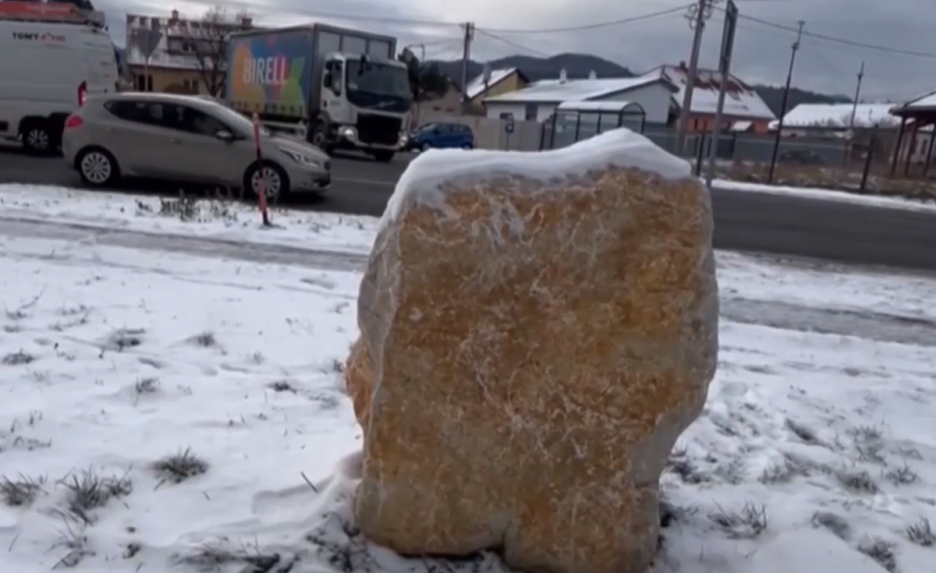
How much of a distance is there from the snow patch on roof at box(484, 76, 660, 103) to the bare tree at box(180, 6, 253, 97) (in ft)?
56.9

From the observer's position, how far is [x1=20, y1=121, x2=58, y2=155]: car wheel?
17219mm

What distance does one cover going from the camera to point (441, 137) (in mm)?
33844

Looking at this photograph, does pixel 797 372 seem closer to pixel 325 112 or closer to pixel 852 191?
pixel 325 112

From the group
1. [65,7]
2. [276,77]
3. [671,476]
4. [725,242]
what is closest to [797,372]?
[671,476]

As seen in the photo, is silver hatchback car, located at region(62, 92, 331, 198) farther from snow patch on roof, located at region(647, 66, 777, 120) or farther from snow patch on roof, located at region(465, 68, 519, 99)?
snow patch on roof, located at region(465, 68, 519, 99)

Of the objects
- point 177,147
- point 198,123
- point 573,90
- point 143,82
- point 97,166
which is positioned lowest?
point 97,166

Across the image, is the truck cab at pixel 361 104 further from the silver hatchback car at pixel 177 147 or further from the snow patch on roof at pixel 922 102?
the snow patch on roof at pixel 922 102

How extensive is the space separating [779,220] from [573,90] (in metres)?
42.0

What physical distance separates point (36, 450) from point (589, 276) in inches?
95.1

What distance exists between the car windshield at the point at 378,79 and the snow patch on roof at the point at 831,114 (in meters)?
49.8

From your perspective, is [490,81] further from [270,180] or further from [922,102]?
[270,180]

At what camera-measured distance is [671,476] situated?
3.88 m

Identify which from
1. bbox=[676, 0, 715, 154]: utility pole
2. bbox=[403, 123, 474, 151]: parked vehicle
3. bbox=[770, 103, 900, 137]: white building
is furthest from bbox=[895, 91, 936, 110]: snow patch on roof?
bbox=[770, 103, 900, 137]: white building

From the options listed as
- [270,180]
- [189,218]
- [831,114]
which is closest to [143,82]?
[270,180]
